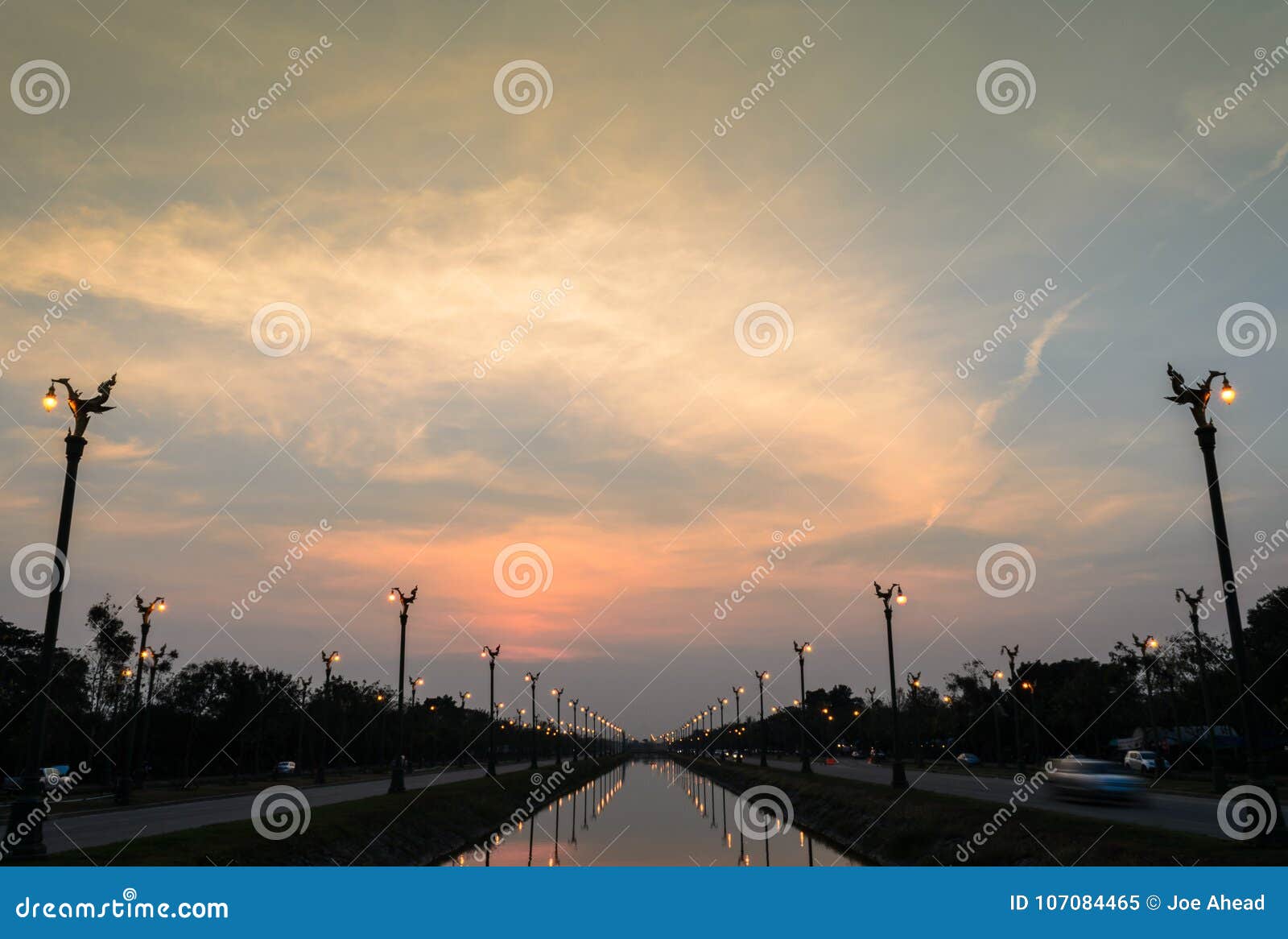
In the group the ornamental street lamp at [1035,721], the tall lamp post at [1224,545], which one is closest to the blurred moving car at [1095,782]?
the tall lamp post at [1224,545]

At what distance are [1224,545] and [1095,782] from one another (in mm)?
18704

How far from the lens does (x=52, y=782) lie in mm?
51719

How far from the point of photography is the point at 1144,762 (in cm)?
6134

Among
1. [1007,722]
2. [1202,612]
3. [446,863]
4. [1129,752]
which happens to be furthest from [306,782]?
[1007,722]

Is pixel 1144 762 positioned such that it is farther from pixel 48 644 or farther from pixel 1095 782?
pixel 48 644

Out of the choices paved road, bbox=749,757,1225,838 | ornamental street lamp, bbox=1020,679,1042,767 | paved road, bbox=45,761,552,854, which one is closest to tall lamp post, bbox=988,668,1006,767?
ornamental street lamp, bbox=1020,679,1042,767

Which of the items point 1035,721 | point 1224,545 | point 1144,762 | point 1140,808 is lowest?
point 1140,808

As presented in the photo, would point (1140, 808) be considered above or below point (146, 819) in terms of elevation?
above

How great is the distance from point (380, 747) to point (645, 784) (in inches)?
1254

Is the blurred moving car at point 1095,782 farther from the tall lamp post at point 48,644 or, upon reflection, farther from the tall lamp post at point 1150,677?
the tall lamp post at point 48,644

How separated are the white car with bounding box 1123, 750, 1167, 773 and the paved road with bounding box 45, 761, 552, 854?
4811 cm

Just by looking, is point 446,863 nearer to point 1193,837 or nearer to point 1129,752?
point 1193,837

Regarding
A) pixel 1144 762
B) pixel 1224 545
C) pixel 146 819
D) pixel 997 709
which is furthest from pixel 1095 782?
pixel 997 709

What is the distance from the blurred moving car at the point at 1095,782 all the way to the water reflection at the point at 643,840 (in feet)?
29.7
